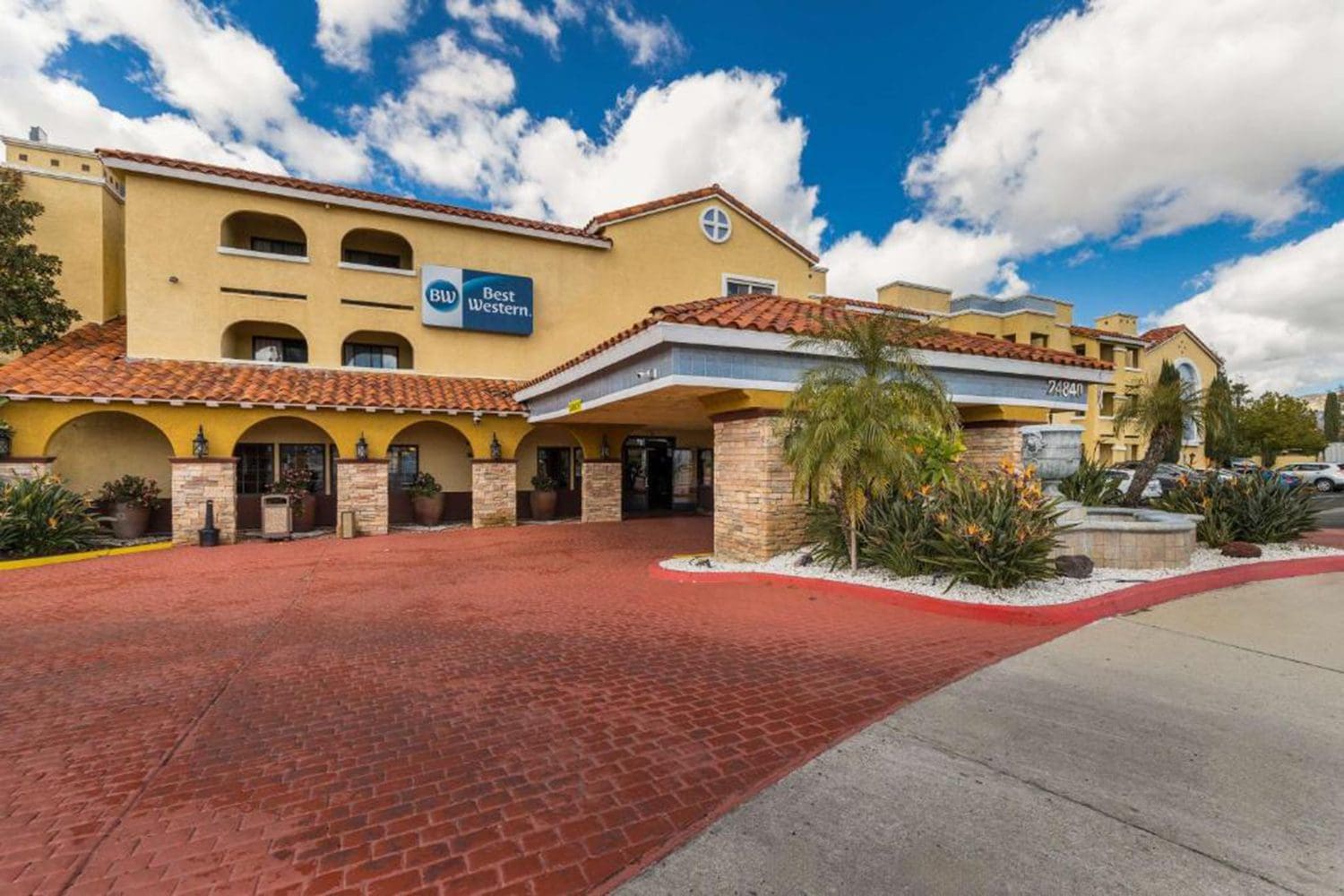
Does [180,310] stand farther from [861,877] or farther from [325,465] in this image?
[861,877]

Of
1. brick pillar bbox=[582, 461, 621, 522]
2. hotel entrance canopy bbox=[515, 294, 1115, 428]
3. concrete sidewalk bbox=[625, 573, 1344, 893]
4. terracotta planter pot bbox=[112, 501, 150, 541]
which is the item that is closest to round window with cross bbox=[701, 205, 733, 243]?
brick pillar bbox=[582, 461, 621, 522]

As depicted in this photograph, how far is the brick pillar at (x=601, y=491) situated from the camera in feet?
56.9

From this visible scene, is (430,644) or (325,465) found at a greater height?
(325,465)

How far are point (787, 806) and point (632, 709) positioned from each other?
1.53 meters

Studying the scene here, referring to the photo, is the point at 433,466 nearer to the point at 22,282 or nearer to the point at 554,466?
the point at 554,466

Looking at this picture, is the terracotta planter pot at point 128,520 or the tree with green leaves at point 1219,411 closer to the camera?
the tree with green leaves at point 1219,411

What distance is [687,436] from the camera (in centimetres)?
2086

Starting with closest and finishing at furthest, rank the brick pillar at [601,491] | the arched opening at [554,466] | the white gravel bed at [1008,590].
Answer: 1. the white gravel bed at [1008,590]
2. the brick pillar at [601,491]
3. the arched opening at [554,466]

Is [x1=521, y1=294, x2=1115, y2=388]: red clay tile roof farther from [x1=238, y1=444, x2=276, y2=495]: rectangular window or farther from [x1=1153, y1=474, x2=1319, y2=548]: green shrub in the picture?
[x1=238, y1=444, x2=276, y2=495]: rectangular window

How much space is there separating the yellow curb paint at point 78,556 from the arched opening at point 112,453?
2260mm

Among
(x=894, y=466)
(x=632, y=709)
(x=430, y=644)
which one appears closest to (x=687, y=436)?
(x=894, y=466)

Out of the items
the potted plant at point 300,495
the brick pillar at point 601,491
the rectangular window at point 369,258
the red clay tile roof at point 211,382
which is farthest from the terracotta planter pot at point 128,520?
the brick pillar at point 601,491

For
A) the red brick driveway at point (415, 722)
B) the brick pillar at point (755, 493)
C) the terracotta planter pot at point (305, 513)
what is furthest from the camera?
the terracotta planter pot at point (305, 513)

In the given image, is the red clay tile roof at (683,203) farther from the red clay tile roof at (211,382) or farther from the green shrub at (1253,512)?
the green shrub at (1253,512)
